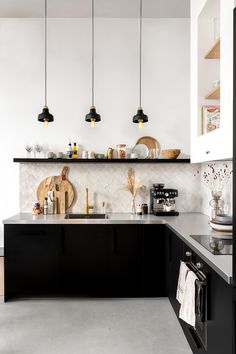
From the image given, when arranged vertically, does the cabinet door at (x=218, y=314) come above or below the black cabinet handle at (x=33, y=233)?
below

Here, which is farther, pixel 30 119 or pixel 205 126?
pixel 30 119

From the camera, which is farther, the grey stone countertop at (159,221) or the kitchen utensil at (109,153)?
the kitchen utensil at (109,153)

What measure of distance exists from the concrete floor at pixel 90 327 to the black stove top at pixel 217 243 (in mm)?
851

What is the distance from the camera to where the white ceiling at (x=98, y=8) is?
3713mm

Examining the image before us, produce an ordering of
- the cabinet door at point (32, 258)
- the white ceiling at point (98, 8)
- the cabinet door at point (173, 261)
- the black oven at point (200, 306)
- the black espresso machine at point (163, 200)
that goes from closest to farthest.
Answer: the black oven at point (200, 306) → the cabinet door at point (173, 261) → the cabinet door at point (32, 258) → the white ceiling at point (98, 8) → the black espresso machine at point (163, 200)

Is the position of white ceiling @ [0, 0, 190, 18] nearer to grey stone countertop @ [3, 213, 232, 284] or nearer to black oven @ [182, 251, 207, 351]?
grey stone countertop @ [3, 213, 232, 284]

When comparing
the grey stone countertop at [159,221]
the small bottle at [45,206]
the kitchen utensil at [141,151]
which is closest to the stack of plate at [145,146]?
the kitchen utensil at [141,151]

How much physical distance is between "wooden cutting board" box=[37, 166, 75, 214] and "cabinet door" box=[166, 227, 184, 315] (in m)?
1.31

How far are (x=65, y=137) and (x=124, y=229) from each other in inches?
53.9

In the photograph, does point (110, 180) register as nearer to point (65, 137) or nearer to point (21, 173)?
point (65, 137)

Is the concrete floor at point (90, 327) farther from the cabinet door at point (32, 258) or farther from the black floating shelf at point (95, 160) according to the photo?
the black floating shelf at point (95, 160)

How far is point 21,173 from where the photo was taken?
4121 millimetres

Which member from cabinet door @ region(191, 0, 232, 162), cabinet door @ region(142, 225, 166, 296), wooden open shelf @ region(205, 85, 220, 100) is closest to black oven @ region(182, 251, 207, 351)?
cabinet door @ region(191, 0, 232, 162)

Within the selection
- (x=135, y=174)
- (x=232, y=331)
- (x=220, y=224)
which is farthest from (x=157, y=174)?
(x=232, y=331)
